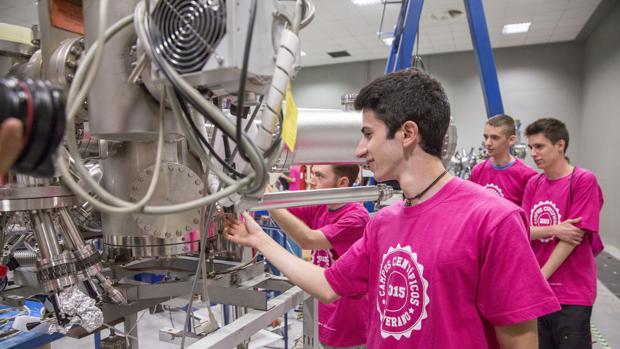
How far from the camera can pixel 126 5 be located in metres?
0.71

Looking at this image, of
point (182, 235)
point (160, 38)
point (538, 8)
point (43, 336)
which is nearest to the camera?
point (160, 38)

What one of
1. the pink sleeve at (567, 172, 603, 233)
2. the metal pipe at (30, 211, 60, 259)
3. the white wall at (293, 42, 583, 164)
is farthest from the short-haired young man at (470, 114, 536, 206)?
the white wall at (293, 42, 583, 164)

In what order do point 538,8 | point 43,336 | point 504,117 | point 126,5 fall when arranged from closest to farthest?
point 126,5
point 43,336
point 504,117
point 538,8

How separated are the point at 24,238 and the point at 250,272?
0.58 meters

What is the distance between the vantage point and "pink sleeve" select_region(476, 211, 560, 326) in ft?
2.70

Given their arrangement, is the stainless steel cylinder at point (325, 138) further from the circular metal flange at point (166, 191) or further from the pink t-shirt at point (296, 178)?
the pink t-shirt at point (296, 178)

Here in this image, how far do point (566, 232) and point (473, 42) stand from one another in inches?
42.0

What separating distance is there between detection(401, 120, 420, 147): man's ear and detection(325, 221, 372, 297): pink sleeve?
28 centimetres

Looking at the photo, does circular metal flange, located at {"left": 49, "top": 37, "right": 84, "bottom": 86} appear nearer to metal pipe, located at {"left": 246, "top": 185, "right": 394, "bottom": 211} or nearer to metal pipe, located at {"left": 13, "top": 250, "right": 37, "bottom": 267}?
metal pipe, located at {"left": 246, "top": 185, "right": 394, "bottom": 211}

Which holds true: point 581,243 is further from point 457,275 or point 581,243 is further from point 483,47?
point 457,275

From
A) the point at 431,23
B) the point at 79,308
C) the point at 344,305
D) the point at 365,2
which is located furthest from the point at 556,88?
the point at 79,308

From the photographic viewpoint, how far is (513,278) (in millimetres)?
829

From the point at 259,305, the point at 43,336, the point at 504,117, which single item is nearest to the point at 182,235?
the point at 259,305

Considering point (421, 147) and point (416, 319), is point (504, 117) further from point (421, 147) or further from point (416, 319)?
point (416, 319)
